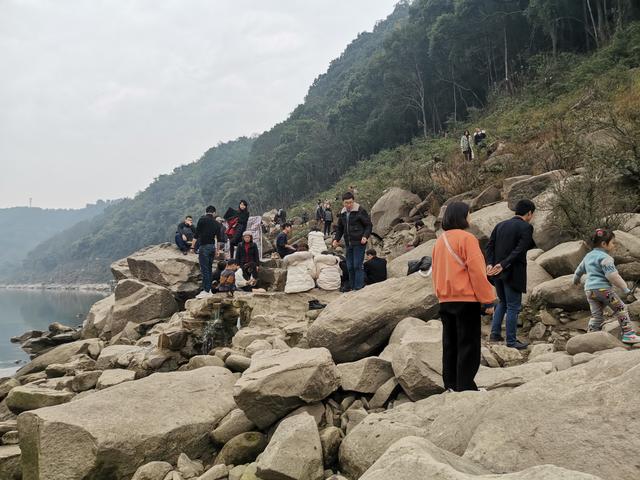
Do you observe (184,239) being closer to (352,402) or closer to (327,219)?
(327,219)

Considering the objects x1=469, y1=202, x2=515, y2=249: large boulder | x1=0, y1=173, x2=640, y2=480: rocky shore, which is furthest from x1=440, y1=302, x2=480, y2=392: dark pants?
x1=469, y1=202, x2=515, y2=249: large boulder

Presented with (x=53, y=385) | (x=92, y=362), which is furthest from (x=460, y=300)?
(x=92, y=362)

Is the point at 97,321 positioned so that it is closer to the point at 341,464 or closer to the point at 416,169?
the point at 341,464

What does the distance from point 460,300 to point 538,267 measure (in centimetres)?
377

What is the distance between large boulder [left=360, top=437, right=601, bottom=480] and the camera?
1.80 m

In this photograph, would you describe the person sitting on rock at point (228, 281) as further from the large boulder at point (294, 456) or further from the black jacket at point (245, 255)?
the large boulder at point (294, 456)

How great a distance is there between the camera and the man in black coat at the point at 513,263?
5.20m

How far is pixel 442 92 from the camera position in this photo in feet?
132

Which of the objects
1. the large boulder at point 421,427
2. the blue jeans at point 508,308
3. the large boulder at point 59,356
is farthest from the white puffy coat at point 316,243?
the large boulder at point 421,427

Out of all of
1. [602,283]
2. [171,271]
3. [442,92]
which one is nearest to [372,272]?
[602,283]

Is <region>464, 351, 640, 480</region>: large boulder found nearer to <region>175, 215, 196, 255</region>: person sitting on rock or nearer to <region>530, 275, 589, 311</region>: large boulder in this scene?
<region>530, 275, 589, 311</region>: large boulder

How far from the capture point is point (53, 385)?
6699mm

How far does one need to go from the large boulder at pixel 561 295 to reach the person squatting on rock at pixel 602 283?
2.39 feet

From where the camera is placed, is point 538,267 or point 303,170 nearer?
point 538,267
